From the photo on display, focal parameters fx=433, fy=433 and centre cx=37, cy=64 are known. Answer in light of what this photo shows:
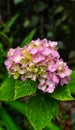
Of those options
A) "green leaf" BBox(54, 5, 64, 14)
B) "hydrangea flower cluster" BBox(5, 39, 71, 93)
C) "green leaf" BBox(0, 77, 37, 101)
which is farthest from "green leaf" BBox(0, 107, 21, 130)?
"green leaf" BBox(54, 5, 64, 14)

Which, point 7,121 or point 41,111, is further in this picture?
point 7,121

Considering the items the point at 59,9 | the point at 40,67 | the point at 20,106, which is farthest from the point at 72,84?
the point at 59,9

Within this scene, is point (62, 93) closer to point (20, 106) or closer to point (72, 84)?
point (72, 84)

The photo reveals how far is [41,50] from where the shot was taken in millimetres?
2012

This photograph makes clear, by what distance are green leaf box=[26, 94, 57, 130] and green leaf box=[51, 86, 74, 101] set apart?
59 mm

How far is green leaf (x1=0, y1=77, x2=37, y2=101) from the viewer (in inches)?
78.9

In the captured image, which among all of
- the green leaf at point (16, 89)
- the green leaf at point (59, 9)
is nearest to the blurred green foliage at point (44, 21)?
the green leaf at point (59, 9)

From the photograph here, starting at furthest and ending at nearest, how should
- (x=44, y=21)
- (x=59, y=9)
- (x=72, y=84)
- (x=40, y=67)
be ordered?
(x=44, y=21) < (x=59, y=9) < (x=72, y=84) < (x=40, y=67)

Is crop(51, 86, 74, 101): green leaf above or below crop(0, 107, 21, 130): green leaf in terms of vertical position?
above

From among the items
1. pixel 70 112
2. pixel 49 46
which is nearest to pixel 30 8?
pixel 70 112

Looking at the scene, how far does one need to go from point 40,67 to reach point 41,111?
224mm

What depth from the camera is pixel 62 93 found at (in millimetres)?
2041

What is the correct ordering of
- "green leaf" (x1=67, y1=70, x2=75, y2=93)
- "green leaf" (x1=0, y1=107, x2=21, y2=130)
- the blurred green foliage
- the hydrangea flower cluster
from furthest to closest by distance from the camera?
the blurred green foliage → "green leaf" (x1=0, y1=107, x2=21, y2=130) → "green leaf" (x1=67, y1=70, x2=75, y2=93) → the hydrangea flower cluster

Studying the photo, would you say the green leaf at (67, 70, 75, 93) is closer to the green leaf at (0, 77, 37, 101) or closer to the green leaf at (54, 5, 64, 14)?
the green leaf at (0, 77, 37, 101)
